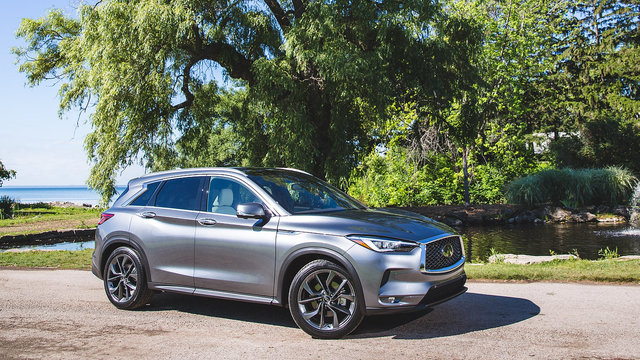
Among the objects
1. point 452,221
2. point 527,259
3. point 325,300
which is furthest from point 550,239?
point 325,300

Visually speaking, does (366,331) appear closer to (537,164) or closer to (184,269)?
(184,269)

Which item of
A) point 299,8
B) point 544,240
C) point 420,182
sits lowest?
point 544,240

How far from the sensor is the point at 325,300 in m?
5.19

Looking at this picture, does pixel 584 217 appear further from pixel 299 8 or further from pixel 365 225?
pixel 365 225

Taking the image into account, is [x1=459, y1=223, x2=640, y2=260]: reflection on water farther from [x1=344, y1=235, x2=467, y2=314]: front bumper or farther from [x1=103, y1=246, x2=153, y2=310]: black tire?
[x1=103, y1=246, x2=153, y2=310]: black tire

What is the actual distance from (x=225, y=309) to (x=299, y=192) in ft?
6.06

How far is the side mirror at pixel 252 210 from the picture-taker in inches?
215

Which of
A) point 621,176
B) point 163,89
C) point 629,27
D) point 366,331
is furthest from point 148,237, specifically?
point 629,27

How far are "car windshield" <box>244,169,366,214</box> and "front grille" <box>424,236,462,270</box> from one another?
4.37 ft

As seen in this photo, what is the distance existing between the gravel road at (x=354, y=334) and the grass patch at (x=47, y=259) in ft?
11.4

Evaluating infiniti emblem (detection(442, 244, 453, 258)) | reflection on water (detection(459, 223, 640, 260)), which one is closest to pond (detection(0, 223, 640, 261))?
reflection on water (detection(459, 223, 640, 260))

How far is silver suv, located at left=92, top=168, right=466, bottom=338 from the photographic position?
499 centimetres

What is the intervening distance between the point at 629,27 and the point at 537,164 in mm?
15978

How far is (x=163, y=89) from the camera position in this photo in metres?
15.0
